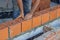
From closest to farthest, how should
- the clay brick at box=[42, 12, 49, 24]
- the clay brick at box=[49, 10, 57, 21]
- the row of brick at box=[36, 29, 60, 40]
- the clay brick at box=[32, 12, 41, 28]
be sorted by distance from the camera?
the row of brick at box=[36, 29, 60, 40] → the clay brick at box=[32, 12, 41, 28] → the clay brick at box=[42, 12, 49, 24] → the clay brick at box=[49, 10, 57, 21]

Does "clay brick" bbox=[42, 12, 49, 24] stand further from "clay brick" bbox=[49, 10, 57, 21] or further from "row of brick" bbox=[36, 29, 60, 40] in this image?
"row of brick" bbox=[36, 29, 60, 40]

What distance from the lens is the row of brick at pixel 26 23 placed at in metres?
1.73

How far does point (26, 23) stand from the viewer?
6.22 ft

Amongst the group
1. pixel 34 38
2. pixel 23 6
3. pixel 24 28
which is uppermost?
pixel 23 6

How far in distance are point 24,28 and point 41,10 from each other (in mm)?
407

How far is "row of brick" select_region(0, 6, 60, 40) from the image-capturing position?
173cm

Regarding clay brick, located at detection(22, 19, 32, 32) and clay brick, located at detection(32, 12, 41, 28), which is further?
clay brick, located at detection(32, 12, 41, 28)

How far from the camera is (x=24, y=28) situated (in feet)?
6.21

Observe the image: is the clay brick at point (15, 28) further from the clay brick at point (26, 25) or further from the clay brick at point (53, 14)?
the clay brick at point (53, 14)

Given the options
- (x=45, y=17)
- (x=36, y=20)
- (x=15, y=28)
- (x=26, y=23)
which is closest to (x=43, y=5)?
(x=45, y=17)

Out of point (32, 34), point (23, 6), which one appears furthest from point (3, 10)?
point (32, 34)

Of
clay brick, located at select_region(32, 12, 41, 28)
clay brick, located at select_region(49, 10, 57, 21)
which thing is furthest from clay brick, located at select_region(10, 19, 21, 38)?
clay brick, located at select_region(49, 10, 57, 21)

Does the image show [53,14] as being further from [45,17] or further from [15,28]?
[15,28]

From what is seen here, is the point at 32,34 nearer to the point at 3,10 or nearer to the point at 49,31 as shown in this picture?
the point at 49,31
